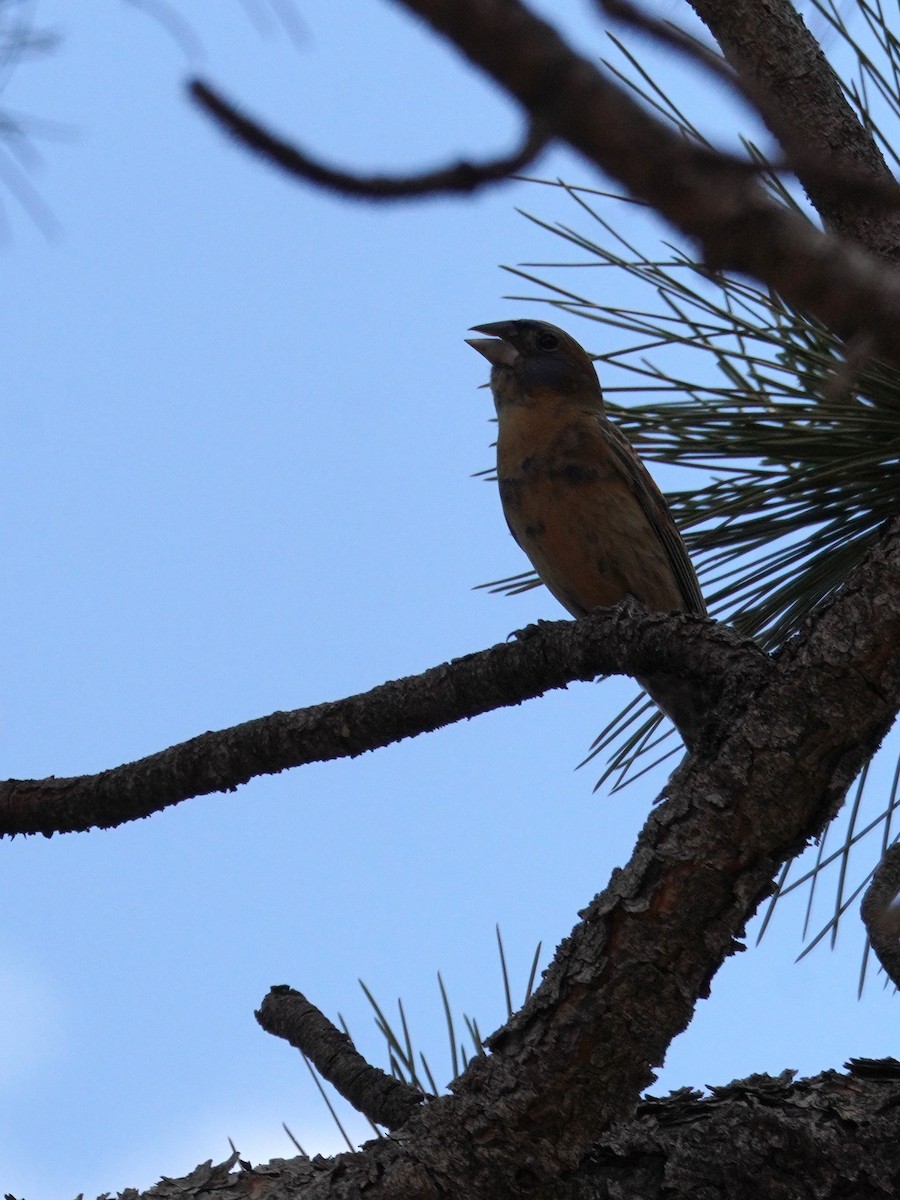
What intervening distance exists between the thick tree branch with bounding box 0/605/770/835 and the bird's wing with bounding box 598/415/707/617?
52.2 inches

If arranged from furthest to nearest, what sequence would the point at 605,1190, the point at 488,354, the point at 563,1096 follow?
1. the point at 488,354
2. the point at 605,1190
3. the point at 563,1096

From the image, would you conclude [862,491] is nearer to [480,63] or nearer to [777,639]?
[777,639]

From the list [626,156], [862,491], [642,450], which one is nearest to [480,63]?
[626,156]

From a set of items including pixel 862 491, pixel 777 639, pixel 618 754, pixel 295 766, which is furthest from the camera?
pixel 618 754

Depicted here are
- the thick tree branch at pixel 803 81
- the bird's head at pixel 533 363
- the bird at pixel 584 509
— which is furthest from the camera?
the bird's head at pixel 533 363

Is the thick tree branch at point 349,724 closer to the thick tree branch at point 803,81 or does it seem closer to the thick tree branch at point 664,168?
→ the thick tree branch at point 803,81

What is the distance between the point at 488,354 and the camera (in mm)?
5641

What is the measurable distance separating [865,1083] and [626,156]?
2.47 meters

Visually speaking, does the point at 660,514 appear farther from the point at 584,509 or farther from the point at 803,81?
the point at 803,81

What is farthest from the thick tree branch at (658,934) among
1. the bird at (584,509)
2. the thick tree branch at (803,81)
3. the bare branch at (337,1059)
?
the bird at (584,509)

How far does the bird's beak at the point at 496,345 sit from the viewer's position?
5.59 meters

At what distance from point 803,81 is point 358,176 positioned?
324cm

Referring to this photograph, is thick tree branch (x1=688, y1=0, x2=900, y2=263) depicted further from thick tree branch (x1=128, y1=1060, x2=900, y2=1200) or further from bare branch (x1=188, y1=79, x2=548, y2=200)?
bare branch (x1=188, y1=79, x2=548, y2=200)

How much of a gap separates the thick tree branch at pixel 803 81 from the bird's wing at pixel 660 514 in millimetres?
1158
